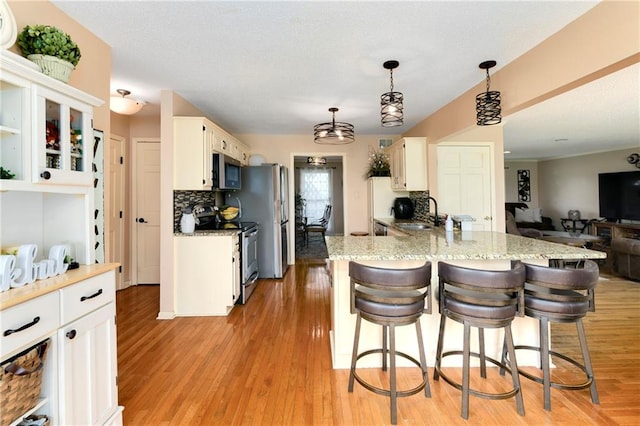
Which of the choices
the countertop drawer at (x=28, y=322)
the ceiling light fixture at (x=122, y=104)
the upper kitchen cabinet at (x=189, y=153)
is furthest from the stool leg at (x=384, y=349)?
the ceiling light fixture at (x=122, y=104)

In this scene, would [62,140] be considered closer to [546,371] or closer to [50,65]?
[50,65]

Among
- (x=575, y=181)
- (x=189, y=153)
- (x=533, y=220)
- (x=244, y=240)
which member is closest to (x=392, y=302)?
(x=244, y=240)

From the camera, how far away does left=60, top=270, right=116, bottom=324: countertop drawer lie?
128 centimetres

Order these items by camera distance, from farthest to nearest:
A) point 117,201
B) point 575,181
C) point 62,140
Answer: point 575,181, point 117,201, point 62,140

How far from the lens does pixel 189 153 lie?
3.26 meters

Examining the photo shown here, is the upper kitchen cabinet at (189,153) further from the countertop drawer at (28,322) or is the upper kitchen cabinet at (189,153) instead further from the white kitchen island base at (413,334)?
the countertop drawer at (28,322)

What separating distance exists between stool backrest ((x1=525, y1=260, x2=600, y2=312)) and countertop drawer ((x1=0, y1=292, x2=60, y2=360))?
239 cm

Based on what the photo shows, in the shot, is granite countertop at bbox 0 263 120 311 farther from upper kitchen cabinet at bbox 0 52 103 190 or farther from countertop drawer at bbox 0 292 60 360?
upper kitchen cabinet at bbox 0 52 103 190

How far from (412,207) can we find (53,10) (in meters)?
4.46

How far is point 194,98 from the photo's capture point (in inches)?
138

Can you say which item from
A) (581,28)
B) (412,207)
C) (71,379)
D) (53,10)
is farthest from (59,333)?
(412,207)

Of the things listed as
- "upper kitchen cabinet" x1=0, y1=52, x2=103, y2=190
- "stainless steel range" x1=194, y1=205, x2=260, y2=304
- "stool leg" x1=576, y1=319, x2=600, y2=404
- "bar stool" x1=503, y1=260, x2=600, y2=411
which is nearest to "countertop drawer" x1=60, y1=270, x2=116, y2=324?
"upper kitchen cabinet" x1=0, y1=52, x2=103, y2=190

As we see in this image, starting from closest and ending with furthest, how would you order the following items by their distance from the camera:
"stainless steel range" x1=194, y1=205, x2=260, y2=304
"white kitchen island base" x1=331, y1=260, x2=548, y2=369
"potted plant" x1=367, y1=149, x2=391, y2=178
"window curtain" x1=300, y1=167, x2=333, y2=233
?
"white kitchen island base" x1=331, y1=260, x2=548, y2=369 → "stainless steel range" x1=194, y1=205, x2=260, y2=304 → "potted plant" x1=367, y1=149, x2=391, y2=178 → "window curtain" x1=300, y1=167, x2=333, y2=233

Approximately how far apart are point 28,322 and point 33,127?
2.66 ft
